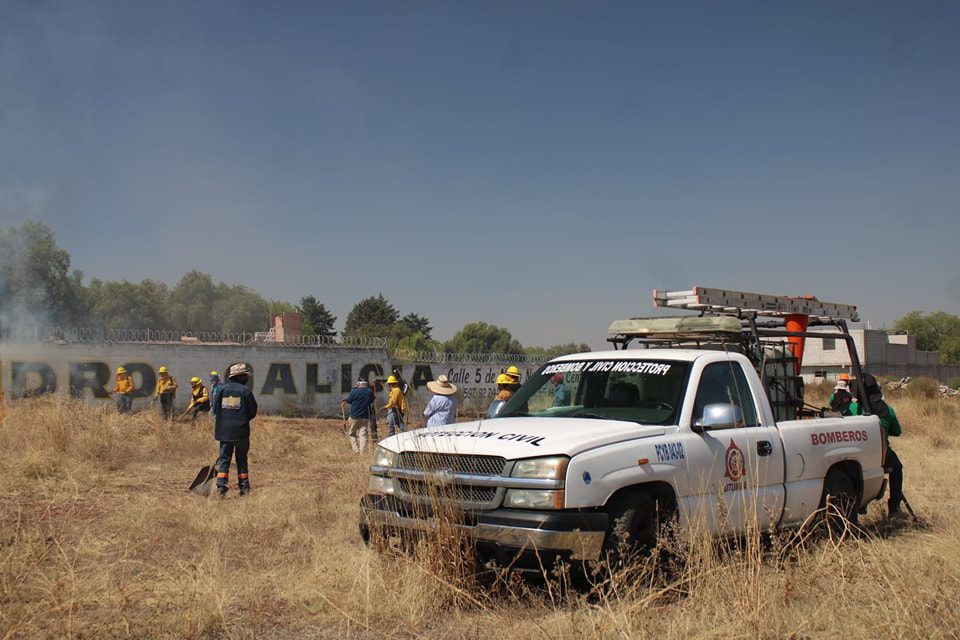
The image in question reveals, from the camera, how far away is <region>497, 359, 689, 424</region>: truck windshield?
6285 millimetres

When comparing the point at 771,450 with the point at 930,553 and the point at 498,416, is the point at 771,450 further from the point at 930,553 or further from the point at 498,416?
the point at 498,416

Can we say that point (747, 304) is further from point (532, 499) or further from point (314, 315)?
point (314, 315)

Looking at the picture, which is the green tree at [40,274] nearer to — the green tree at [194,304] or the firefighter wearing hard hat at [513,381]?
the green tree at [194,304]

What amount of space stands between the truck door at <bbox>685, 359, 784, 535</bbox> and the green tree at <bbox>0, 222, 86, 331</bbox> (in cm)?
4684

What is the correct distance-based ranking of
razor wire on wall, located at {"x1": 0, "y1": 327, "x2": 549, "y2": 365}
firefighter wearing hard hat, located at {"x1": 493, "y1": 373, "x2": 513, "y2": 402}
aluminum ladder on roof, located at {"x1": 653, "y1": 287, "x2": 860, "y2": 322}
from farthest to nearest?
razor wire on wall, located at {"x1": 0, "y1": 327, "x2": 549, "y2": 365} < firefighter wearing hard hat, located at {"x1": 493, "y1": 373, "x2": 513, "y2": 402} < aluminum ladder on roof, located at {"x1": 653, "y1": 287, "x2": 860, "y2": 322}

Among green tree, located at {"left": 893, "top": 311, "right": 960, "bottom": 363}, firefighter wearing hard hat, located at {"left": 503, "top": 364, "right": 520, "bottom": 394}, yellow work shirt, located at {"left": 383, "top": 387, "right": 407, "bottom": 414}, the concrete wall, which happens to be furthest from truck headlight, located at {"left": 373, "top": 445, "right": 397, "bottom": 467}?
green tree, located at {"left": 893, "top": 311, "right": 960, "bottom": 363}

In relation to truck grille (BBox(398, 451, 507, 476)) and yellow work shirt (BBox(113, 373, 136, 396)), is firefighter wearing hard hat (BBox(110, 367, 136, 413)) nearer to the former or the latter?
yellow work shirt (BBox(113, 373, 136, 396))

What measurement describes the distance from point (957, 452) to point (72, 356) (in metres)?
22.5

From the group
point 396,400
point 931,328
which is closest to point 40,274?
point 396,400

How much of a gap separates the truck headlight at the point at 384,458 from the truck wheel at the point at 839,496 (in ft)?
12.0

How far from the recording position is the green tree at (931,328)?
86.9m

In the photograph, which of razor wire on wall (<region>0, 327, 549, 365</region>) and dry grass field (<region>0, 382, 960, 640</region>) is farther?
razor wire on wall (<region>0, 327, 549, 365</region>)

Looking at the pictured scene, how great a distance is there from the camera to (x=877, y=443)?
7.86m

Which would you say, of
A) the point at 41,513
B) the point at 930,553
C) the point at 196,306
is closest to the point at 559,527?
the point at 930,553
